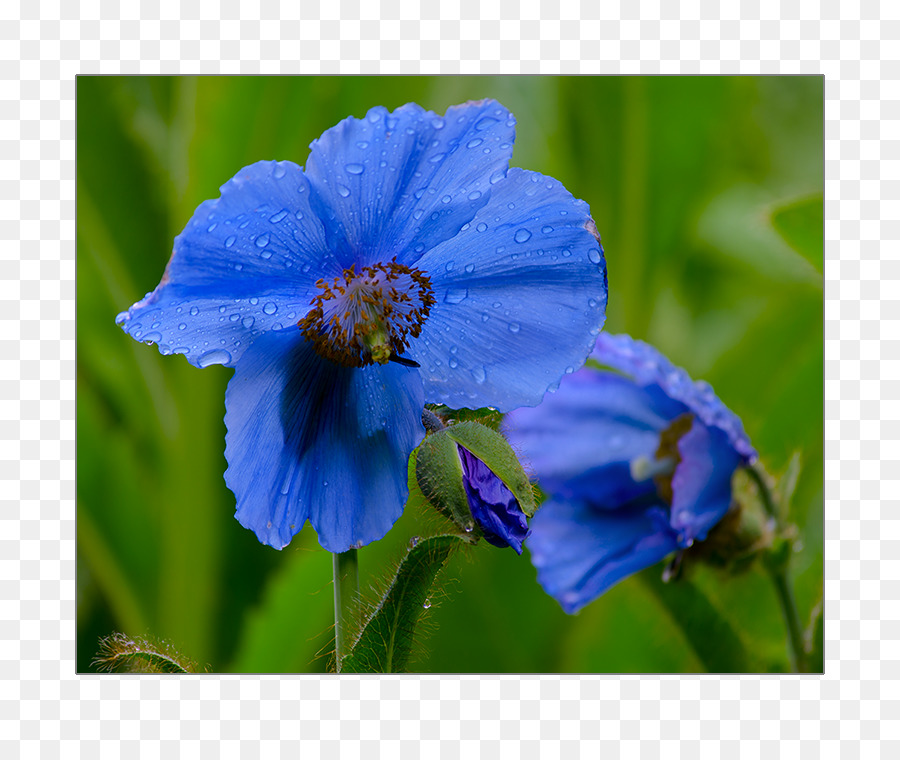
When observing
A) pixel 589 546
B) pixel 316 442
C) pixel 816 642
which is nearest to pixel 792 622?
pixel 816 642

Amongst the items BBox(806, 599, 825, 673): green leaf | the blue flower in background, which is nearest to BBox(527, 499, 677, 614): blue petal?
the blue flower in background

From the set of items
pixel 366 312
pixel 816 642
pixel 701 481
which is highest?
pixel 366 312

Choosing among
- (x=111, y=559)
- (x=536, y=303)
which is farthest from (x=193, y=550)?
(x=536, y=303)

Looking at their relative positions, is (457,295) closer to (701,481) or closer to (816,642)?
(701,481)

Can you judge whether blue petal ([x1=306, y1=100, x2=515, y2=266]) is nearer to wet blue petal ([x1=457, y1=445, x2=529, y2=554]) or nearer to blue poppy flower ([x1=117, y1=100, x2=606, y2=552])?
blue poppy flower ([x1=117, y1=100, x2=606, y2=552])

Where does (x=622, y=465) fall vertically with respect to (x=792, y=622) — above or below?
above

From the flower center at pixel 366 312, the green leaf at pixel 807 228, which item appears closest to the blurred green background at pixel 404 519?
the green leaf at pixel 807 228

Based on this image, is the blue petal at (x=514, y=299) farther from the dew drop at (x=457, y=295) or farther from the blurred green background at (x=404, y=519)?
the blurred green background at (x=404, y=519)
